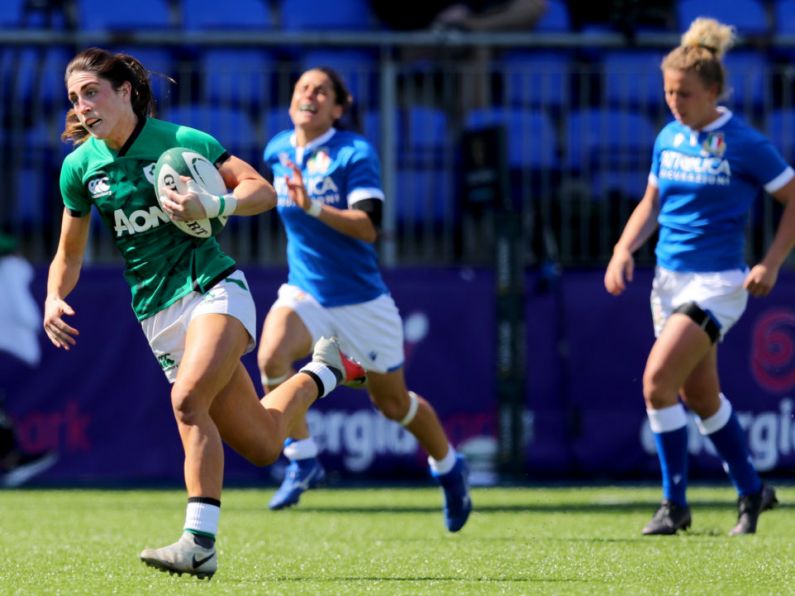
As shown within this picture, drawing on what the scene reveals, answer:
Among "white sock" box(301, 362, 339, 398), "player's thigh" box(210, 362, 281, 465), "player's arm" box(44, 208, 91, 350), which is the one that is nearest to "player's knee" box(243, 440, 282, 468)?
"player's thigh" box(210, 362, 281, 465)

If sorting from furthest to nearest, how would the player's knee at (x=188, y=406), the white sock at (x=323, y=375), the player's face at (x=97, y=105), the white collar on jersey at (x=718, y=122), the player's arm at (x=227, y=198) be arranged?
1. the white collar on jersey at (x=718, y=122)
2. the white sock at (x=323, y=375)
3. the player's face at (x=97, y=105)
4. the player's knee at (x=188, y=406)
5. the player's arm at (x=227, y=198)

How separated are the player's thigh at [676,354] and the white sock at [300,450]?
2023 millimetres

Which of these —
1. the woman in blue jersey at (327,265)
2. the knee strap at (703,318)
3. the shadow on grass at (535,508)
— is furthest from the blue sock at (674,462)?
the shadow on grass at (535,508)

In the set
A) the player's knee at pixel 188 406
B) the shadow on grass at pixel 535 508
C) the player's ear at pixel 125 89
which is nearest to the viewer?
the player's knee at pixel 188 406

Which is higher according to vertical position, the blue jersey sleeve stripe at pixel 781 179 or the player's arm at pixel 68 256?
the blue jersey sleeve stripe at pixel 781 179

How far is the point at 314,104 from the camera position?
8203mm

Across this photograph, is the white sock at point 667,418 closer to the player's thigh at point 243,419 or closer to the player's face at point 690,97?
the player's face at point 690,97

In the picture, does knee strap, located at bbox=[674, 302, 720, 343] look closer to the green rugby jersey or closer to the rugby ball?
the green rugby jersey

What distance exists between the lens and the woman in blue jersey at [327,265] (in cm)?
784

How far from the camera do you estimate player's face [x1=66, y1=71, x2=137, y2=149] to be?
5492mm

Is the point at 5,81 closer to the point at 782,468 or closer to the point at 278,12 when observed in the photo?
the point at 278,12

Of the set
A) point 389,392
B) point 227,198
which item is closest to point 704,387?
point 389,392

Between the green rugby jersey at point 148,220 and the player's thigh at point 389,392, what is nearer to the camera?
the green rugby jersey at point 148,220

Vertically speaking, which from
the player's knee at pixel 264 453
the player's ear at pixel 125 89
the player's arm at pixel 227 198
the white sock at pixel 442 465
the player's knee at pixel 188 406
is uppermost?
the player's ear at pixel 125 89
